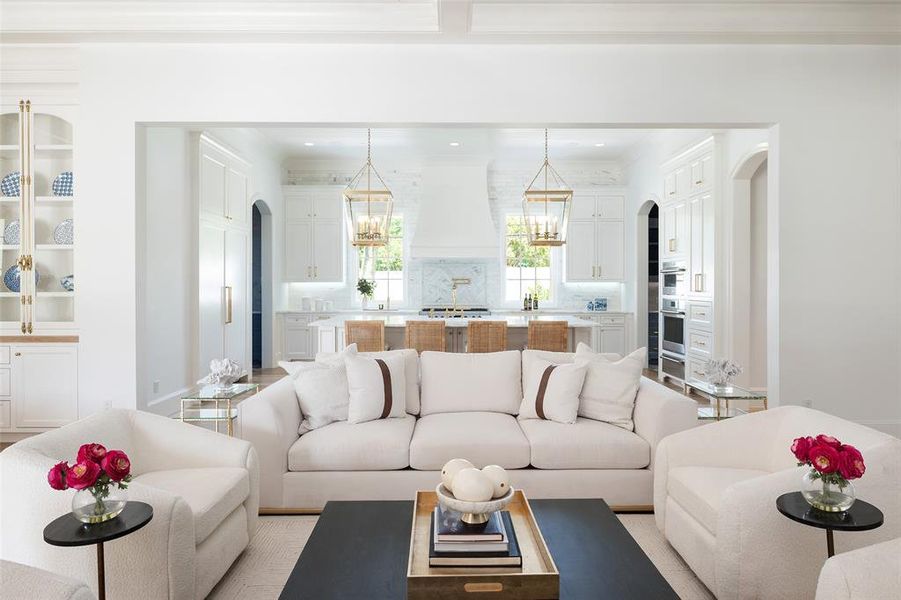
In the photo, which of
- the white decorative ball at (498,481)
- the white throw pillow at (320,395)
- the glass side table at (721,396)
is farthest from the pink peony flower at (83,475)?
the glass side table at (721,396)

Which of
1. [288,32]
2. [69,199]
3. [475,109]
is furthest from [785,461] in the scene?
[69,199]

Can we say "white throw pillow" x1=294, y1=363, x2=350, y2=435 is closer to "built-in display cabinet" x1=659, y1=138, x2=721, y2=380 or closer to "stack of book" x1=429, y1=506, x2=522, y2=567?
"stack of book" x1=429, y1=506, x2=522, y2=567

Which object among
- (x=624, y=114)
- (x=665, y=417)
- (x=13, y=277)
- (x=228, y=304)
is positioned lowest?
(x=665, y=417)

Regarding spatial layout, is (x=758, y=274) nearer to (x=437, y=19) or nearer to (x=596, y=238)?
(x=596, y=238)

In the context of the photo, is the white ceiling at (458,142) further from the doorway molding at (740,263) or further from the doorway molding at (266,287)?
the doorway molding at (740,263)

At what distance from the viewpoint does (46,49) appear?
4.73 m

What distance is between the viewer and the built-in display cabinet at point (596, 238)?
921 centimetres

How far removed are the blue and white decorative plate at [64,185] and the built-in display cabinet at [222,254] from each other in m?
1.43

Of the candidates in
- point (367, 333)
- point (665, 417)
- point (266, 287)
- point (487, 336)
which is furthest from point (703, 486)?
point (266, 287)

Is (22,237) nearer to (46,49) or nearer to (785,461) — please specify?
(46,49)

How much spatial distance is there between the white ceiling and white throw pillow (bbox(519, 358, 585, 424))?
14.8 ft

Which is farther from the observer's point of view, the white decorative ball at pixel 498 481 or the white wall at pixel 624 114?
the white wall at pixel 624 114

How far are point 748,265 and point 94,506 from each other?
20.2 feet

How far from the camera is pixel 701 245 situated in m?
6.64
